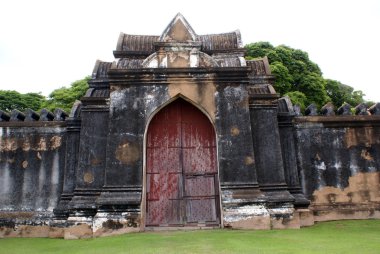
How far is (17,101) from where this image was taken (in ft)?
119

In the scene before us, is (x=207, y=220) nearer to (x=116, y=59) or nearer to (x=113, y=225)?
(x=113, y=225)

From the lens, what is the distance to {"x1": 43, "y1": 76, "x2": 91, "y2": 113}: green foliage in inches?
1284

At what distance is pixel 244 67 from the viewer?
10.5 meters

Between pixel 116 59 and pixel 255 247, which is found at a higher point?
pixel 116 59

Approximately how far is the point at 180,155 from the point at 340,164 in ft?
15.1

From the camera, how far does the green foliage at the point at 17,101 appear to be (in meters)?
36.1

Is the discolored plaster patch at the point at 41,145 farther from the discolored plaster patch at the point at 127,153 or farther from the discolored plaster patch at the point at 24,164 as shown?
the discolored plaster patch at the point at 127,153

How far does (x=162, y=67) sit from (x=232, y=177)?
Answer: 333 centimetres

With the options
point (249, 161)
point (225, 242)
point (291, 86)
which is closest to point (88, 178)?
point (249, 161)

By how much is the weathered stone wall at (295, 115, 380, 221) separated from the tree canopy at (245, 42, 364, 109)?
1454cm

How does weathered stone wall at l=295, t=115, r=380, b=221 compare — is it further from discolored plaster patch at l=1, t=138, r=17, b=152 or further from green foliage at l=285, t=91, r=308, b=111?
green foliage at l=285, t=91, r=308, b=111

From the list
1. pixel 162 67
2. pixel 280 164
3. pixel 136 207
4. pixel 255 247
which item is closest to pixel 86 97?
pixel 162 67

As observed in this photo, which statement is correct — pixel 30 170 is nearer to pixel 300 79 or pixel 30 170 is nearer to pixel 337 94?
pixel 300 79

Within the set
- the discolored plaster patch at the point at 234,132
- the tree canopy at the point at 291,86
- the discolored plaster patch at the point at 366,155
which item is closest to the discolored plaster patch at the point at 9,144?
the discolored plaster patch at the point at 234,132
